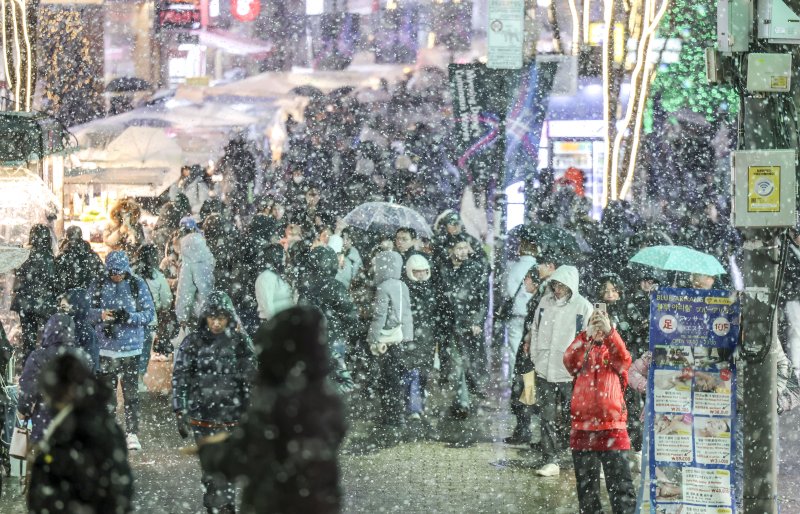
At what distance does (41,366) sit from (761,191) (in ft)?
16.5

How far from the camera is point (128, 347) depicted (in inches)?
447

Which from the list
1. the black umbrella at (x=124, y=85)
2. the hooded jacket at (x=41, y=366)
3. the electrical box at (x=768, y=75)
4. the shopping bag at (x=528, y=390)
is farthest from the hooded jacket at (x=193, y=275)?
the black umbrella at (x=124, y=85)

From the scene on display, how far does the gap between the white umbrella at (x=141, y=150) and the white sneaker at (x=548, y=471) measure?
10.9m

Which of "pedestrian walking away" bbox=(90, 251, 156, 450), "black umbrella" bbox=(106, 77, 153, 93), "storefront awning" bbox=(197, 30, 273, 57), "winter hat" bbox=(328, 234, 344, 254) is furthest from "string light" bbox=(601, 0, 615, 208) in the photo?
"storefront awning" bbox=(197, 30, 273, 57)

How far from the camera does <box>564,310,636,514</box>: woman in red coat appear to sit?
8.32 meters

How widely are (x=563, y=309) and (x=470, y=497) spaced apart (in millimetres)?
1669

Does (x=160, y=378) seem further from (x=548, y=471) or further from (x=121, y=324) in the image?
(x=548, y=471)

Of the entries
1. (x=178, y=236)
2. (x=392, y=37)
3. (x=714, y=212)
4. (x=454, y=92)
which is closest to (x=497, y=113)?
(x=454, y=92)

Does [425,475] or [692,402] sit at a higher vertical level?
[692,402]

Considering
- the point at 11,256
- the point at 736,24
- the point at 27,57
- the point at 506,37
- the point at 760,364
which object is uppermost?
the point at 506,37

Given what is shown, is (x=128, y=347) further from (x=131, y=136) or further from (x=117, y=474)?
(x=131, y=136)

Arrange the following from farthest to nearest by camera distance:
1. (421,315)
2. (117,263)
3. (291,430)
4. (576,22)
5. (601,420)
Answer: (576,22) < (421,315) < (117,263) < (601,420) < (291,430)

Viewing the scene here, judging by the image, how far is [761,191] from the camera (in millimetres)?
7508

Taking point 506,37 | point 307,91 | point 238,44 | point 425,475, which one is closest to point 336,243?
point 506,37
